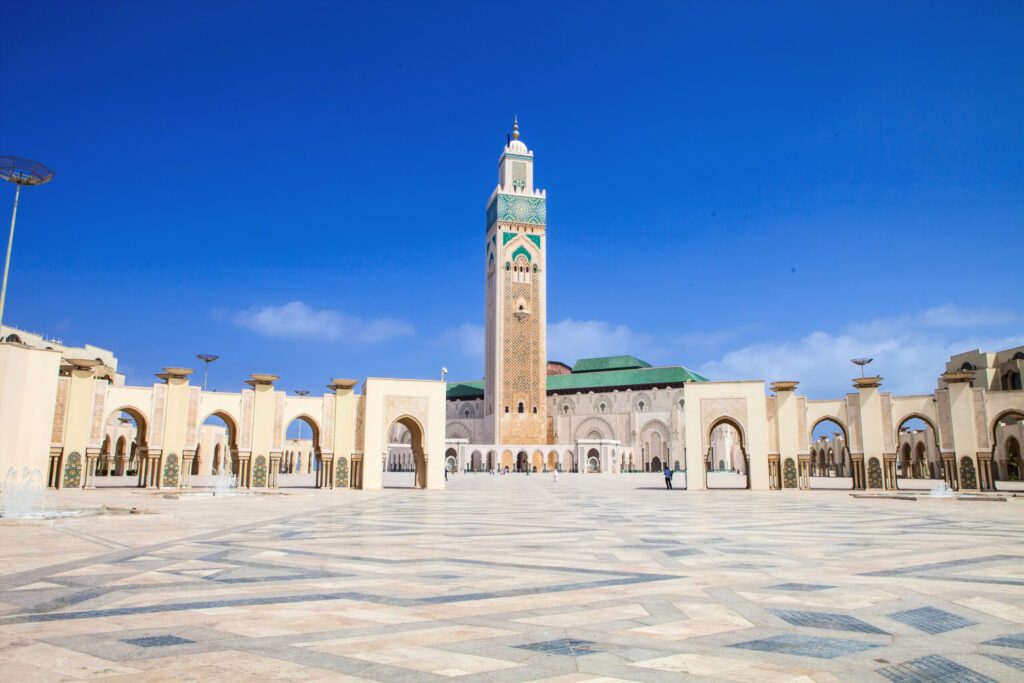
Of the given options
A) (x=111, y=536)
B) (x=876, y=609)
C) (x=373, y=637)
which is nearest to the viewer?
(x=373, y=637)

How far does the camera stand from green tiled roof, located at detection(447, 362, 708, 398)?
62188mm

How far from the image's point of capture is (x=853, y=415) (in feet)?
78.9

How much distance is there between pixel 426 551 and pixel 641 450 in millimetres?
55578

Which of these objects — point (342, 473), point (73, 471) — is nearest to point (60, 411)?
point (73, 471)

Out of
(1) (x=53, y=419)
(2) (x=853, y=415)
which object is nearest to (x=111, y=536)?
(1) (x=53, y=419)

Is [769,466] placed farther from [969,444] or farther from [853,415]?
[969,444]

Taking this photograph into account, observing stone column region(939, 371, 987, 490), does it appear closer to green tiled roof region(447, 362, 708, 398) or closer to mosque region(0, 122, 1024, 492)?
mosque region(0, 122, 1024, 492)

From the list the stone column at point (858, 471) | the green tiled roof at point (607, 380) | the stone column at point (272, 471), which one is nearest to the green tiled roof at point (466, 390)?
the green tiled roof at point (607, 380)

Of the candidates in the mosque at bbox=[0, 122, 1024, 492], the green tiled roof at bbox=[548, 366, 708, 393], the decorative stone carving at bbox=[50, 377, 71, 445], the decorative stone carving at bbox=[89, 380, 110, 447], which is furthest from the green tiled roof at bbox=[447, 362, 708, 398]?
the decorative stone carving at bbox=[50, 377, 71, 445]

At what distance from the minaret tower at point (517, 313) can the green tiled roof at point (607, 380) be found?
725 cm

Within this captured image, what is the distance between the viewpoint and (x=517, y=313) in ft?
194

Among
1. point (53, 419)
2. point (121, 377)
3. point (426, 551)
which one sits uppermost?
point (121, 377)

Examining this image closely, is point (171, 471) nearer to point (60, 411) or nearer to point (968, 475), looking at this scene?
point (60, 411)

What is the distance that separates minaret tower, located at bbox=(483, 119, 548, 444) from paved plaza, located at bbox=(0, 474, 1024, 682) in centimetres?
4948
